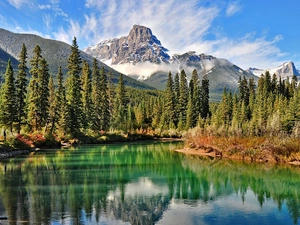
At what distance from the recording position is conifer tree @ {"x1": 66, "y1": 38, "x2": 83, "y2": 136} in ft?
212

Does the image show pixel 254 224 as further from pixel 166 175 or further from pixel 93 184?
pixel 166 175

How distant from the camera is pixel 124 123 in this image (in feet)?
275

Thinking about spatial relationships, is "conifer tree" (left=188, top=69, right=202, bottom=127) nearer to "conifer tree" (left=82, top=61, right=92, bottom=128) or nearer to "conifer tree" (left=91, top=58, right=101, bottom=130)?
"conifer tree" (left=91, top=58, right=101, bottom=130)

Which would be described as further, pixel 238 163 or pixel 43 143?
pixel 43 143

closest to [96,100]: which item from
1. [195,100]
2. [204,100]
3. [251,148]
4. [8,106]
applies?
[195,100]

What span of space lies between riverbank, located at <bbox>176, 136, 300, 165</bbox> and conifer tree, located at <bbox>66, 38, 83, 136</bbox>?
2546 cm

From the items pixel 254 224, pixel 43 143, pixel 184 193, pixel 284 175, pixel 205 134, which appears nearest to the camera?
pixel 254 224

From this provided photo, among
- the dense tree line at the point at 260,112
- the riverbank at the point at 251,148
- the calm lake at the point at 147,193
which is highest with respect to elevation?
the dense tree line at the point at 260,112

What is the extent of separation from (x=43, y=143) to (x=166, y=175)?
31.1m

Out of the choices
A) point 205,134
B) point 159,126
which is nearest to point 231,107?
point 159,126

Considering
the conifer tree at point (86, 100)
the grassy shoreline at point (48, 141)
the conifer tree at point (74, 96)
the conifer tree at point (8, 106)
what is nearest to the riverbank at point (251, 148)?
the grassy shoreline at point (48, 141)

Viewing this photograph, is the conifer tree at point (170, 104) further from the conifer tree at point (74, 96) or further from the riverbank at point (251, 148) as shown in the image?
the riverbank at point (251, 148)

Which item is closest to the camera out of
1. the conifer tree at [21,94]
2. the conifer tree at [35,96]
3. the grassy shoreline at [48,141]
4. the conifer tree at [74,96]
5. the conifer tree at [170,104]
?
the grassy shoreline at [48,141]

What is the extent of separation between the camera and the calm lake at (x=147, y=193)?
53.3 feet
